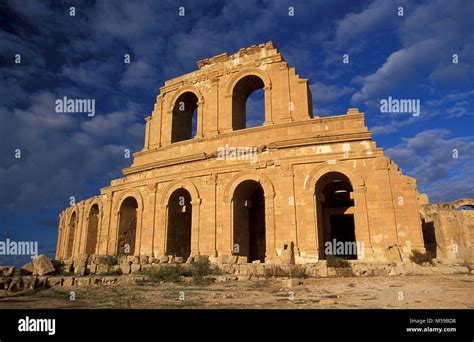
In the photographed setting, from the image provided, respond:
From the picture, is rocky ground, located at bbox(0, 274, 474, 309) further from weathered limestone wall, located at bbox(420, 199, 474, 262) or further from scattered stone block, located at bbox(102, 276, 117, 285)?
weathered limestone wall, located at bbox(420, 199, 474, 262)

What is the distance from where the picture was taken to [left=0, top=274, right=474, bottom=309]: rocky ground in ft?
20.0

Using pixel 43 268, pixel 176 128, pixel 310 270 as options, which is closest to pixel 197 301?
pixel 310 270

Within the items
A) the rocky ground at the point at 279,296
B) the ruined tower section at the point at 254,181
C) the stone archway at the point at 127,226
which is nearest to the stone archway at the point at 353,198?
the ruined tower section at the point at 254,181

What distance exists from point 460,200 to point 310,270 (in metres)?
14.4

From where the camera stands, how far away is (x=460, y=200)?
20156 mm

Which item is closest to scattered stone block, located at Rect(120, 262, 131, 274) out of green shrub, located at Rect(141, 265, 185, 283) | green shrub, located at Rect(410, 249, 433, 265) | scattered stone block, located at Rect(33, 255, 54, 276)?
green shrub, located at Rect(141, 265, 185, 283)

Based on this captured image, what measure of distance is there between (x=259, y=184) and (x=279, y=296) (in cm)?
930

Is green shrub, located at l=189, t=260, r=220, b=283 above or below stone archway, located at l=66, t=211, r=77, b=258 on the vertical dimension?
below

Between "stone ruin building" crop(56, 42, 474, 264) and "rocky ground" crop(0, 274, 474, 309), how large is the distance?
378 centimetres

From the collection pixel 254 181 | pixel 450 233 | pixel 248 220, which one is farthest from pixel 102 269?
pixel 450 233

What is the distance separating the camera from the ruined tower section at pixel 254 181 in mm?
13078

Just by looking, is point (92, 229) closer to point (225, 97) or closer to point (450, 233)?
point (225, 97)

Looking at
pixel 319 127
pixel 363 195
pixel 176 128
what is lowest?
pixel 363 195
